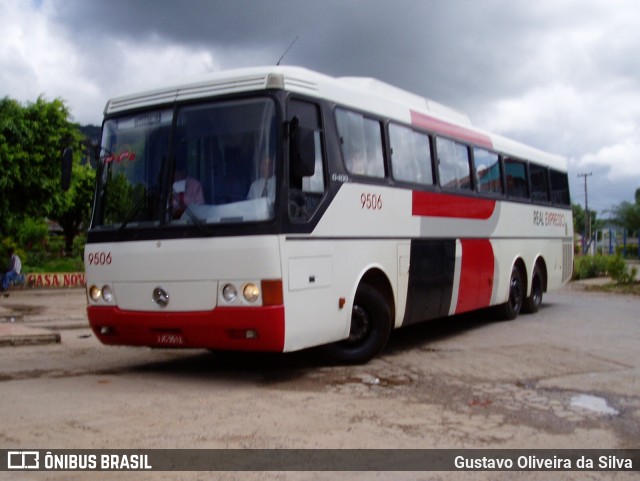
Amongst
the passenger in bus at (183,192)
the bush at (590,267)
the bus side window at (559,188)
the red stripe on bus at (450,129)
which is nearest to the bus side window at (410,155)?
the red stripe on bus at (450,129)

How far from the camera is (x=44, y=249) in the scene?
36.6m

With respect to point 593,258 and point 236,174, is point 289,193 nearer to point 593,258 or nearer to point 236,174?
point 236,174

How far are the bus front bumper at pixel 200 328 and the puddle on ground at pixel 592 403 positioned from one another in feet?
9.27

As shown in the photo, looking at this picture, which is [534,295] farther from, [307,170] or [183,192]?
[183,192]

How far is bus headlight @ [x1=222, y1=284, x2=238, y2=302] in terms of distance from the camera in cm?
807

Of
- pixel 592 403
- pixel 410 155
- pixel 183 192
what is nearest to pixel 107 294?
A: pixel 183 192

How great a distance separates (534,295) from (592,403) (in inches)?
363

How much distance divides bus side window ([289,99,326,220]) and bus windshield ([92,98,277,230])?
0.25 meters

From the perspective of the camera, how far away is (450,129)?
1265 cm

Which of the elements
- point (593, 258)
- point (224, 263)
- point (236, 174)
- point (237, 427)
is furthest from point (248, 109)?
point (593, 258)

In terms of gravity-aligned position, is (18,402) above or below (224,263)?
below

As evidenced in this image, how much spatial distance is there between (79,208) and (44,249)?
12.4 meters

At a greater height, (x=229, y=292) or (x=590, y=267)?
(x=229, y=292)

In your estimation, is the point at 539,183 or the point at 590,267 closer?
the point at 539,183
